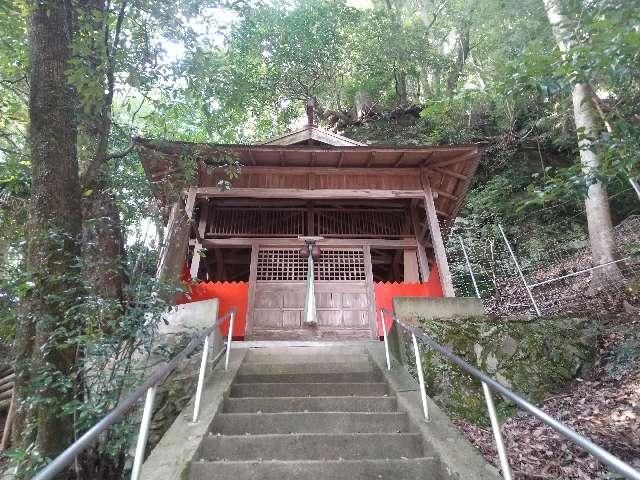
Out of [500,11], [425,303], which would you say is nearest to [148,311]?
[425,303]

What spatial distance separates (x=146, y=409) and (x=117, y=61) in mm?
4019

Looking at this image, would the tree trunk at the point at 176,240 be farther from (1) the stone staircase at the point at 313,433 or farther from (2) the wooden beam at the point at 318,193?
(1) the stone staircase at the point at 313,433

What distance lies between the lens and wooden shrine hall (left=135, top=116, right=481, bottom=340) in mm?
7723

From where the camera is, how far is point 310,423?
3.56 meters

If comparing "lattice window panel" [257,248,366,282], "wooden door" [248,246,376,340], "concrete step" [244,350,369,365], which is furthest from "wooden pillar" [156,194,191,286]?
"concrete step" [244,350,369,365]

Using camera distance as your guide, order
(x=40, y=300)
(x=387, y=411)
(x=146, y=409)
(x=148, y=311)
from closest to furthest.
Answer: (x=146, y=409)
(x=40, y=300)
(x=148, y=311)
(x=387, y=411)

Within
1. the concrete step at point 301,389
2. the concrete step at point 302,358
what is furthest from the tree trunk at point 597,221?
the concrete step at point 301,389

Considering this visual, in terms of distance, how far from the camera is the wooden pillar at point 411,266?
28.9 feet

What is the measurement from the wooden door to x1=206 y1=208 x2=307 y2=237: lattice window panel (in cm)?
55

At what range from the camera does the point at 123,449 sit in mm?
3158

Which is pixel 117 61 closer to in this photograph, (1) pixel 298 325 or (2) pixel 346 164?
(2) pixel 346 164

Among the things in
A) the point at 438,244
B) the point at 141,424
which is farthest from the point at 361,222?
the point at 141,424

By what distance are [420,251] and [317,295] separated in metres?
2.72

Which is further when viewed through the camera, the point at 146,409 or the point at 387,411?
the point at 387,411
